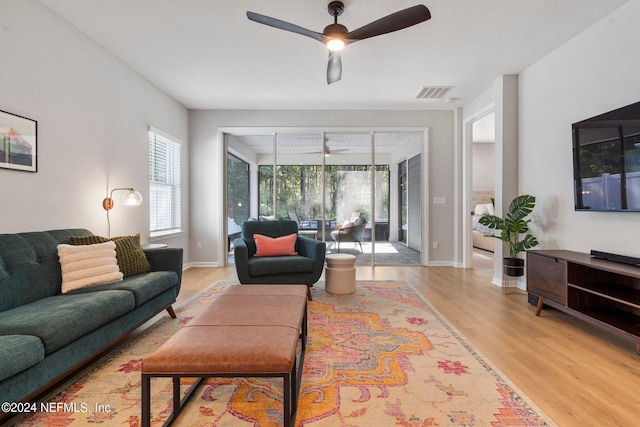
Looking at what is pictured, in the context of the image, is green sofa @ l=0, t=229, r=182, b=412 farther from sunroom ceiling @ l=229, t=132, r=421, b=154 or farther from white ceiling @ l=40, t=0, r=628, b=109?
sunroom ceiling @ l=229, t=132, r=421, b=154

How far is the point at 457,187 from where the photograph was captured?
202 inches

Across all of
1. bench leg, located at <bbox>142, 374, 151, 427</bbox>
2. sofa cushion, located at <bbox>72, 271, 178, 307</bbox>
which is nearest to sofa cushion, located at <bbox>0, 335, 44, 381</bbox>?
bench leg, located at <bbox>142, 374, 151, 427</bbox>

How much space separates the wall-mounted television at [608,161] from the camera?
7.59ft

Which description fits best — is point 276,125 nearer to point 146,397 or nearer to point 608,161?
point 608,161

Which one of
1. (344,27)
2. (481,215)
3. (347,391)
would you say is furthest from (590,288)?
(481,215)

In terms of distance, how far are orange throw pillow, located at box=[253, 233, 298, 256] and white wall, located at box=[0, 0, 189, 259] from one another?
5.01 ft

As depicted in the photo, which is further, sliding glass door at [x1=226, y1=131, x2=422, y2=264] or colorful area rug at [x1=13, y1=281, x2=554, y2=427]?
sliding glass door at [x1=226, y1=131, x2=422, y2=264]

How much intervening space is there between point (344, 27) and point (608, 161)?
2.44m

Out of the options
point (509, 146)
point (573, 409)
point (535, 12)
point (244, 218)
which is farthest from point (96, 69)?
point (509, 146)

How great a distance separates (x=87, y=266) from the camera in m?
2.24

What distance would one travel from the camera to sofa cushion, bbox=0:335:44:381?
125 centimetres

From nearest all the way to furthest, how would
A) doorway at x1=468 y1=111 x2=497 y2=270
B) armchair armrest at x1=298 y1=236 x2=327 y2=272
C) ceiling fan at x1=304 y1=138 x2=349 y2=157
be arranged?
armchair armrest at x1=298 y1=236 x2=327 y2=272 → ceiling fan at x1=304 y1=138 x2=349 y2=157 → doorway at x1=468 y1=111 x2=497 y2=270

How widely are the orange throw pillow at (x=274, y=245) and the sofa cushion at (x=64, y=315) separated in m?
1.66

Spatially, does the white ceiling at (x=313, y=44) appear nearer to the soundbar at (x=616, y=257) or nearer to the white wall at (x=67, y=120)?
the white wall at (x=67, y=120)
